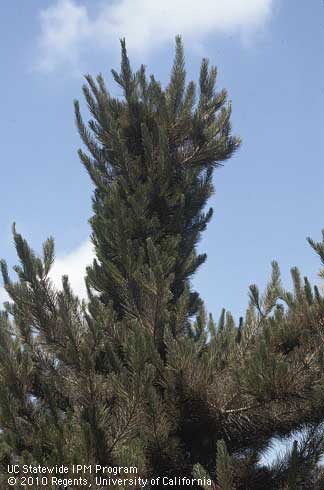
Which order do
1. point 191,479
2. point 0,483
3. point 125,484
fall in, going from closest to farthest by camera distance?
1. point 125,484
2. point 0,483
3. point 191,479

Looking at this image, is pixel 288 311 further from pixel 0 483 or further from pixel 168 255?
pixel 0 483

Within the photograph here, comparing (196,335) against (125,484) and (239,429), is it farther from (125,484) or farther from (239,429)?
(125,484)

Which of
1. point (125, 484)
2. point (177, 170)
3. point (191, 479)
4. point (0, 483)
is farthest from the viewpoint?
point (177, 170)

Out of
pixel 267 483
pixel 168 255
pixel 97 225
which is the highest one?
pixel 97 225

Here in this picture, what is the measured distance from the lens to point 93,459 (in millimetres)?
5828

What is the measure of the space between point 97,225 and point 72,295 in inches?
55.9

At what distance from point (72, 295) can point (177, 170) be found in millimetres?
2970

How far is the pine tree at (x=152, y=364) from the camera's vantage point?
609cm

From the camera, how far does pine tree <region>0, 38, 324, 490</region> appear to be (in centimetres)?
609

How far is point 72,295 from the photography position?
7.11 m

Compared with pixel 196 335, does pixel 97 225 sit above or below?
above

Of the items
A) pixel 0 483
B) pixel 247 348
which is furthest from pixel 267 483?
pixel 0 483

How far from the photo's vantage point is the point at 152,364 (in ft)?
21.1

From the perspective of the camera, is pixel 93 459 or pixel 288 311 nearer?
pixel 93 459
